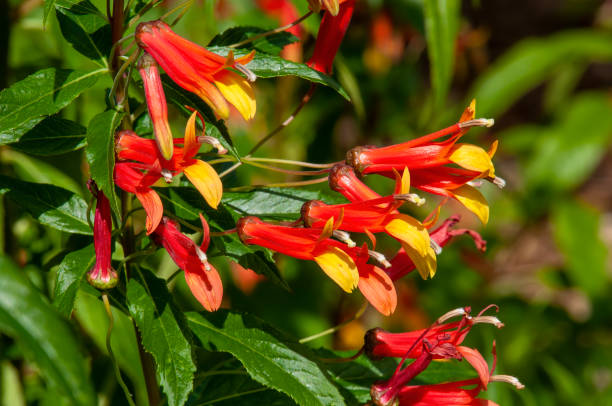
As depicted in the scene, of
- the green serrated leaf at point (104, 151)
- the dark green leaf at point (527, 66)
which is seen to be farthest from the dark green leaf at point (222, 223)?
the dark green leaf at point (527, 66)

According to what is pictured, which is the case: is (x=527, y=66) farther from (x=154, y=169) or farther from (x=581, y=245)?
(x=154, y=169)

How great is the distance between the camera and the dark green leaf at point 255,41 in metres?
0.77

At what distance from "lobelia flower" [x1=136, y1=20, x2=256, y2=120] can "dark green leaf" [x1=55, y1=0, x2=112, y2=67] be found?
83mm

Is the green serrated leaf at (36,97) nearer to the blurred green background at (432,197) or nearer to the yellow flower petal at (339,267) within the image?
the yellow flower petal at (339,267)

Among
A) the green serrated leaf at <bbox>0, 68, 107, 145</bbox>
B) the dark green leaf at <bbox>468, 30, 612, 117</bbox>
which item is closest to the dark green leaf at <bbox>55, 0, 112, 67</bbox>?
the green serrated leaf at <bbox>0, 68, 107, 145</bbox>

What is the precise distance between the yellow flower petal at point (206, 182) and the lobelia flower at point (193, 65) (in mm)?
52

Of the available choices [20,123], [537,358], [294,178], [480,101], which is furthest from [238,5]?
[20,123]

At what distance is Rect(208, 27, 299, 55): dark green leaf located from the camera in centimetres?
77


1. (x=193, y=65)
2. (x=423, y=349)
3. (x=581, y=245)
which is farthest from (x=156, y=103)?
(x=581, y=245)

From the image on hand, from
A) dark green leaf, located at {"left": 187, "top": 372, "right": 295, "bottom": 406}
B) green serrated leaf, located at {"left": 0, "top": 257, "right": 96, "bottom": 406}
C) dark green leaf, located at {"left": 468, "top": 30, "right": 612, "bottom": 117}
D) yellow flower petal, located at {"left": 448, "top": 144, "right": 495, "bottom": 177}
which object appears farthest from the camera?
dark green leaf, located at {"left": 468, "top": 30, "right": 612, "bottom": 117}

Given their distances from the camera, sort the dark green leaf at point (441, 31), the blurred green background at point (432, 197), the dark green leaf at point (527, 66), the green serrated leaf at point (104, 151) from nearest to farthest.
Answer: the green serrated leaf at point (104, 151) < the dark green leaf at point (441, 31) < the blurred green background at point (432, 197) < the dark green leaf at point (527, 66)

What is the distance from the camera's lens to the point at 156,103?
0.62 meters

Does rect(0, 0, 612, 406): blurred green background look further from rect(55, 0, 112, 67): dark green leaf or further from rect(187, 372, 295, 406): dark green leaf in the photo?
rect(55, 0, 112, 67): dark green leaf

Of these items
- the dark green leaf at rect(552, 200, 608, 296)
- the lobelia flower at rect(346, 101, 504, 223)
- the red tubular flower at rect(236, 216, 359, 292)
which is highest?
the lobelia flower at rect(346, 101, 504, 223)
